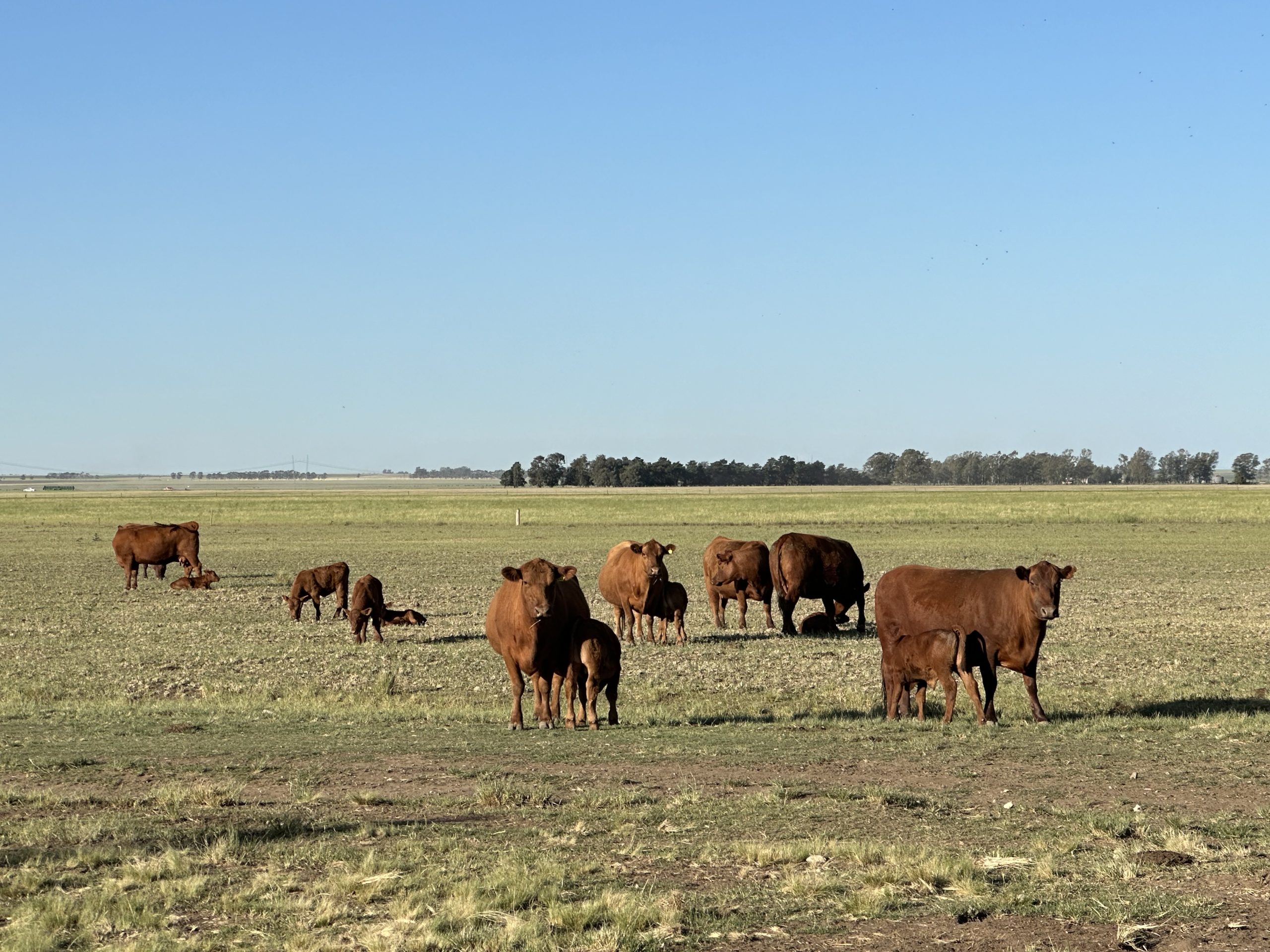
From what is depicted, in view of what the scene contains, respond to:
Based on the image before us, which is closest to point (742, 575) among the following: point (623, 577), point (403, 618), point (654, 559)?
point (623, 577)

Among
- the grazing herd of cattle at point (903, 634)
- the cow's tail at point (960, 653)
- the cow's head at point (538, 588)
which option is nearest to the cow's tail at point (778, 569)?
the grazing herd of cattle at point (903, 634)

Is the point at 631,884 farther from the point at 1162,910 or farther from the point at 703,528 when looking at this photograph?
the point at 703,528

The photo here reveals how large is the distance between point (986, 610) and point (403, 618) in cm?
1234

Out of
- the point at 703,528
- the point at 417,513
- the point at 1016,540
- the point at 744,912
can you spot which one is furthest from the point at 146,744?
the point at 417,513

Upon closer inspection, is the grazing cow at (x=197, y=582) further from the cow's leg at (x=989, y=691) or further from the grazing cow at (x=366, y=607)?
the cow's leg at (x=989, y=691)

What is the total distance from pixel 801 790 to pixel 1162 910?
3744 mm

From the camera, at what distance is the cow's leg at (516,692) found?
14086 millimetres

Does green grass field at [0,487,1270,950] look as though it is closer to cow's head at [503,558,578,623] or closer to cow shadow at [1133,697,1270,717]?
cow shadow at [1133,697,1270,717]

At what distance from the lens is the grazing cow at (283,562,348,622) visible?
83.4 feet

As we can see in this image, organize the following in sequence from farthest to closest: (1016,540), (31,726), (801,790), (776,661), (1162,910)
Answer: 1. (1016,540)
2. (776,661)
3. (31,726)
4. (801,790)
5. (1162,910)

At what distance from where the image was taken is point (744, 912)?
730 centimetres

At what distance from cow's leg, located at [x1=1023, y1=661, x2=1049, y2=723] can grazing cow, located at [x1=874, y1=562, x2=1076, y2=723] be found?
11 mm

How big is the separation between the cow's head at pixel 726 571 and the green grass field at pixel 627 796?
1.79m

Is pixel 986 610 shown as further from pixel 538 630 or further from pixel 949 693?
pixel 538 630
